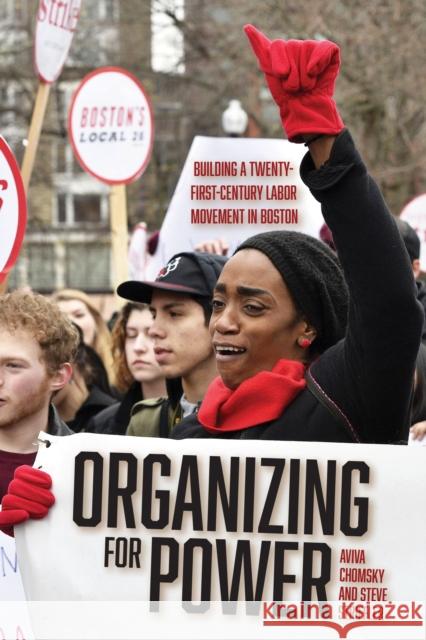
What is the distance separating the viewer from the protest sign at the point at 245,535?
9.67 ft

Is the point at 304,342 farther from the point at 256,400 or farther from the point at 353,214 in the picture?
the point at 353,214

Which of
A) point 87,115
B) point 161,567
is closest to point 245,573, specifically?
point 161,567

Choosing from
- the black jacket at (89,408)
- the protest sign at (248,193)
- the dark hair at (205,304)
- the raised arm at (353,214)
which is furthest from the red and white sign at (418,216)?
the raised arm at (353,214)

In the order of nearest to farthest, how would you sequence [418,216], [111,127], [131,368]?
[131,368], [111,127], [418,216]

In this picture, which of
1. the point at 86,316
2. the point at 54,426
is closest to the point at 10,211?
the point at 54,426

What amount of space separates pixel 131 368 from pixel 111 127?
212cm

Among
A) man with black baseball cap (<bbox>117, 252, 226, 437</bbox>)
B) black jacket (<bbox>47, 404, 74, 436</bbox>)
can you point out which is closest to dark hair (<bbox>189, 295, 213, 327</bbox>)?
man with black baseball cap (<bbox>117, 252, 226, 437</bbox>)

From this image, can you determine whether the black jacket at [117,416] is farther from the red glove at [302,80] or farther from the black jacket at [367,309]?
the red glove at [302,80]

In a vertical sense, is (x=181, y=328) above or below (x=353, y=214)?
above

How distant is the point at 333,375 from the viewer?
3107 mm

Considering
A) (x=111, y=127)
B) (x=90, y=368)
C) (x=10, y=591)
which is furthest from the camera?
(x=111, y=127)

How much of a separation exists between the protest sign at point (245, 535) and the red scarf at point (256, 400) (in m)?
0.20

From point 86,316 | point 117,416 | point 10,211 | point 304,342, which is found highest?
point 86,316

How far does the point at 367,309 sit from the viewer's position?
2928 mm
